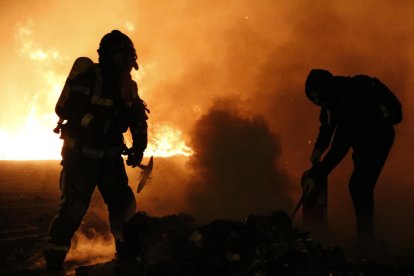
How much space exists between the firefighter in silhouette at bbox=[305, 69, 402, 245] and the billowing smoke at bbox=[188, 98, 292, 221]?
407 centimetres

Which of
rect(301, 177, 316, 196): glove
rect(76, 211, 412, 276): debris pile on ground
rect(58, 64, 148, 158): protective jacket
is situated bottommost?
rect(76, 211, 412, 276): debris pile on ground

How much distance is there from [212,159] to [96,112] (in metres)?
7.90

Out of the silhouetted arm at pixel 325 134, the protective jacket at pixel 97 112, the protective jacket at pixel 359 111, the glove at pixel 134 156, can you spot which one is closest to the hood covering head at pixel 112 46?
the protective jacket at pixel 97 112

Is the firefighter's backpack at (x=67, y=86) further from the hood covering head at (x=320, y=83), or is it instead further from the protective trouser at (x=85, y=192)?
the hood covering head at (x=320, y=83)

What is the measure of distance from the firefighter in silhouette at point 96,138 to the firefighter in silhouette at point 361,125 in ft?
7.55

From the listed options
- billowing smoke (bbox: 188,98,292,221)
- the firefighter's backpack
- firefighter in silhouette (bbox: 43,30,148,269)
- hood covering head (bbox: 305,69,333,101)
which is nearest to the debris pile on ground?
firefighter in silhouette (bbox: 43,30,148,269)

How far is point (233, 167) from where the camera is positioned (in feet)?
36.9

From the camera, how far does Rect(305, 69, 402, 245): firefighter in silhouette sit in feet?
14.5

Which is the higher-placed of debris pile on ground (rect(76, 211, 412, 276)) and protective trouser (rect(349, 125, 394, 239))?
protective trouser (rect(349, 125, 394, 239))

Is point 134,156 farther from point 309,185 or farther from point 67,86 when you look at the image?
point 309,185

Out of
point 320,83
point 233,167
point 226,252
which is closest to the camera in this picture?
point 226,252

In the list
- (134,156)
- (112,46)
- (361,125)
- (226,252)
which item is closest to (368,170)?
(361,125)

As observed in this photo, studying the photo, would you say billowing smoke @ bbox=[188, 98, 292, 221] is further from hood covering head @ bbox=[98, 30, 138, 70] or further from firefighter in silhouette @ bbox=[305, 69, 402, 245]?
hood covering head @ bbox=[98, 30, 138, 70]

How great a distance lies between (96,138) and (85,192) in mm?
575
